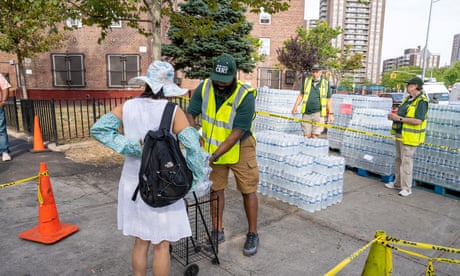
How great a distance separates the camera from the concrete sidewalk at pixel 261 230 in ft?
12.1

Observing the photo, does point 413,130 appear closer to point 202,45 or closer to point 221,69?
point 221,69

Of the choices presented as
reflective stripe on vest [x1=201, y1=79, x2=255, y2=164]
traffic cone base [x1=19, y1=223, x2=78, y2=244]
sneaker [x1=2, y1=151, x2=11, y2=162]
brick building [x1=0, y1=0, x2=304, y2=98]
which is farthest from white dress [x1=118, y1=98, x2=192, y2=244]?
brick building [x1=0, y1=0, x2=304, y2=98]

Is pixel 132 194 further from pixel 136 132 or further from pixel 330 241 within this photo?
pixel 330 241

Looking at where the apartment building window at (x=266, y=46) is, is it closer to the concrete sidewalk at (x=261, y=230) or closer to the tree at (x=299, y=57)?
the tree at (x=299, y=57)

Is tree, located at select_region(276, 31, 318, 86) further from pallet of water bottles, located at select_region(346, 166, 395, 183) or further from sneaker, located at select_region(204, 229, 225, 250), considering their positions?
sneaker, located at select_region(204, 229, 225, 250)

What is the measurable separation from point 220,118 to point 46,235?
2597 millimetres

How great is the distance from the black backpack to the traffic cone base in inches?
93.3

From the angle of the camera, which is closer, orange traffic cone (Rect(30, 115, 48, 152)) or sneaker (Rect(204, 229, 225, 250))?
sneaker (Rect(204, 229, 225, 250))

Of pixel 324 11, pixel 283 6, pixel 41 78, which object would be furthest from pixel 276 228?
pixel 324 11

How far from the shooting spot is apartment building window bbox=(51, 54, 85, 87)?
23.9 meters

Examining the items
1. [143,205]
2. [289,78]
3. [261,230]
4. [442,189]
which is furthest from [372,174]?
[289,78]

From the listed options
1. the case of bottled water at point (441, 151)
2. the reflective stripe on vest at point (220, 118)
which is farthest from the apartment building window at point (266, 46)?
the reflective stripe on vest at point (220, 118)

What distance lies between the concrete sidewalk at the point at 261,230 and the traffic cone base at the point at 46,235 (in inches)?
2.8

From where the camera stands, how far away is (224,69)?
3.41 meters
